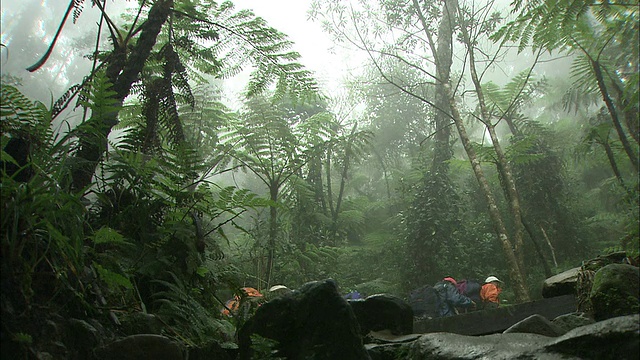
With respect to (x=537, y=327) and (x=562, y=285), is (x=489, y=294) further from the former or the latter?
(x=537, y=327)

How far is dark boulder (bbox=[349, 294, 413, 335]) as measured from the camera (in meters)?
2.43

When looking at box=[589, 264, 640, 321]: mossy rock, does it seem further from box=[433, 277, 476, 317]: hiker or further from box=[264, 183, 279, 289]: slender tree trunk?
box=[433, 277, 476, 317]: hiker

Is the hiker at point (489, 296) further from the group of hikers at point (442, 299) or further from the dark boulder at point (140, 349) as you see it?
the dark boulder at point (140, 349)

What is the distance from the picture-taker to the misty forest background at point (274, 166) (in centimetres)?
176

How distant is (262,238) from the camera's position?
16.1 ft

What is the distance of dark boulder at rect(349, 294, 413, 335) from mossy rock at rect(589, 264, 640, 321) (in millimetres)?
911

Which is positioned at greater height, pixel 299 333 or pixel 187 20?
pixel 187 20

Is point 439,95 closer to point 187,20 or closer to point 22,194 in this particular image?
point 187,20

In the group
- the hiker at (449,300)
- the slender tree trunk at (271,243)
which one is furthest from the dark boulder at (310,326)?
the hiker at (449,300)

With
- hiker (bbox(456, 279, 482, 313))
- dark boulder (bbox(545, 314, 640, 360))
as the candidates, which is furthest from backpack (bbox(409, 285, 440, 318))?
dark boulder (bbox(545, 314, 640, 360))

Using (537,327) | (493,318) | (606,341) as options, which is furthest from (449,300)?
(606,341)

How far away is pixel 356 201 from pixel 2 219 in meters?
9.54

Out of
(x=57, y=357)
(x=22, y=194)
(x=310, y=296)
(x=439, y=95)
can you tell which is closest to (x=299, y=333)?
(x=310, y=296)

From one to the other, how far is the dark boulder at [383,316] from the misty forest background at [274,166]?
2.43 feet
